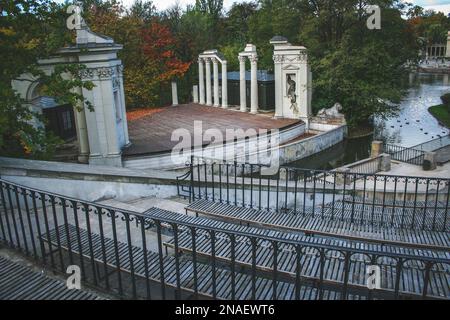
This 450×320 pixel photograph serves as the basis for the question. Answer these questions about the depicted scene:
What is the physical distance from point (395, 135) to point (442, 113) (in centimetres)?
1112

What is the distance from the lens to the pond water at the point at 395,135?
24.8 m

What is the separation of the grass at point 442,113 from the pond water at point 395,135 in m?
0.41

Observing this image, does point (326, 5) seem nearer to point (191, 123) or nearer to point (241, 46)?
point (191, 123)

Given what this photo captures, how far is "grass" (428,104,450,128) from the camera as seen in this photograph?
1384 inches

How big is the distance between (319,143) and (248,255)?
2082 cm

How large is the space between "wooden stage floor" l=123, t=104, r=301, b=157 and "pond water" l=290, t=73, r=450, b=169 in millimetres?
3541

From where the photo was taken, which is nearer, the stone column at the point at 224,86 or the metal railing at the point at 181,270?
the metal railing at the point at 181,270

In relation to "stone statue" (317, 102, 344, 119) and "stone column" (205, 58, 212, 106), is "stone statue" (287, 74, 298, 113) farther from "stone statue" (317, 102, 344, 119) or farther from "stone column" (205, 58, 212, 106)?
"stone column" (205, 58, 212, 106)

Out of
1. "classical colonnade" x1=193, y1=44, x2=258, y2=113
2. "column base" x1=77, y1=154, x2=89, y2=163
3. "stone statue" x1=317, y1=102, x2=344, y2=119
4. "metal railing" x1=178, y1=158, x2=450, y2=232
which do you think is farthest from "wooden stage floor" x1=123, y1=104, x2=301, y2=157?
"metal railing" x1=178, y1=158, x2=450, y2=232

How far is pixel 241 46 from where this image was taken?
143 ft

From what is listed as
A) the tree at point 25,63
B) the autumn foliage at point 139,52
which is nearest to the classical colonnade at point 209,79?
the autumn foliage at point 139,52

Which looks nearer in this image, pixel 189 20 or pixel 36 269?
pixel 36 269

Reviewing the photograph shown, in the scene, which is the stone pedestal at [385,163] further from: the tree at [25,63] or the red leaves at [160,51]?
the red leaves at [160,51]

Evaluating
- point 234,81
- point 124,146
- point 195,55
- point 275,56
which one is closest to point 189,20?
point 195,55
